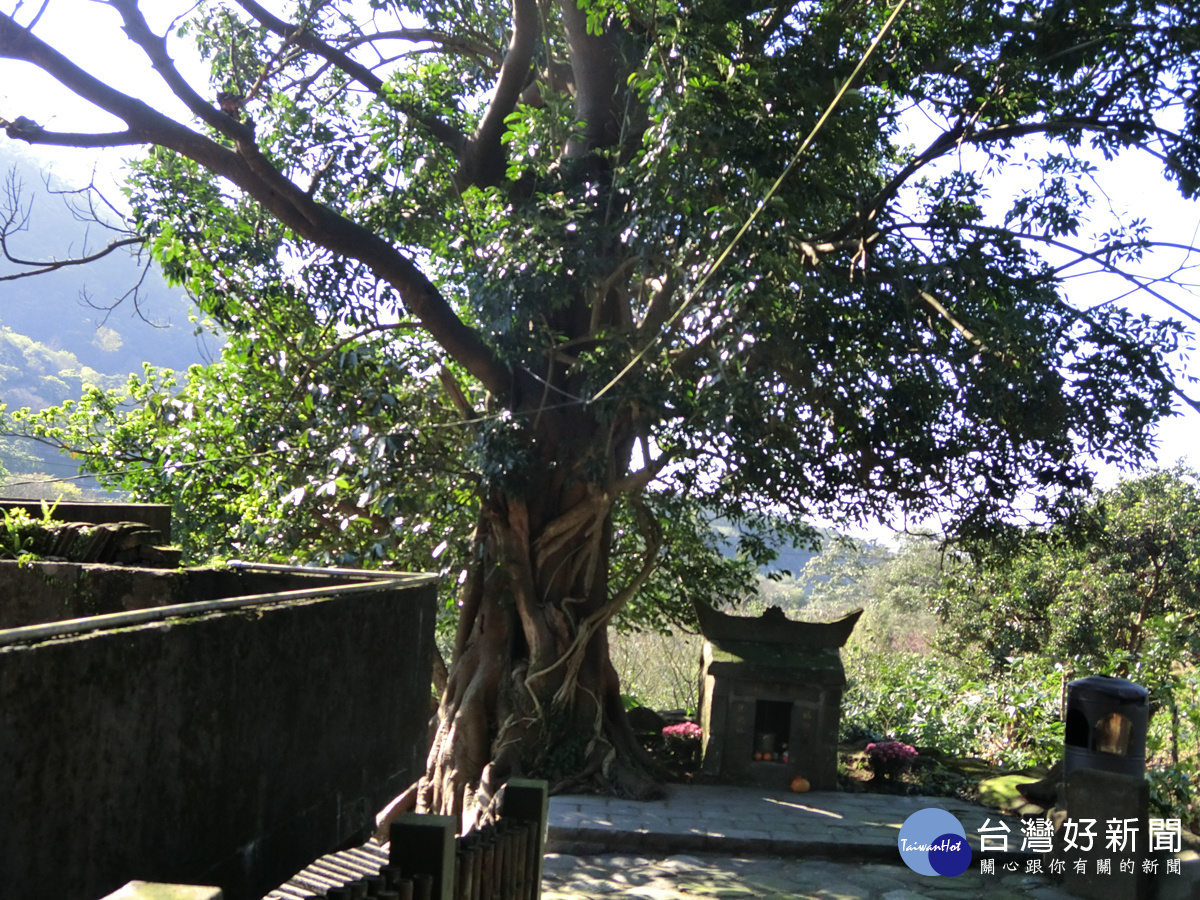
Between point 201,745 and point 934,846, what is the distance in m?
6.34

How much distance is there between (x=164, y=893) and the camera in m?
1.88

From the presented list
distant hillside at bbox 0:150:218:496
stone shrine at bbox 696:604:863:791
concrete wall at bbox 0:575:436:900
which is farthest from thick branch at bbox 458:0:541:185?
distant hillside at bbox 0:150:218:496

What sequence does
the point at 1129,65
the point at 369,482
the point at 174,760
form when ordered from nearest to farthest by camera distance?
the point at 174,760, the point at 1129,65, the point at 369,482

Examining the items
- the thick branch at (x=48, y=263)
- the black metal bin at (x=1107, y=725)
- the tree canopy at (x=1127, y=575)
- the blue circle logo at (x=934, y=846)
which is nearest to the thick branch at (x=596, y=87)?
the thick branch at (x=48, y=263)

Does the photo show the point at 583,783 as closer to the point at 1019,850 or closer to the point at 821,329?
the point at 1019,850

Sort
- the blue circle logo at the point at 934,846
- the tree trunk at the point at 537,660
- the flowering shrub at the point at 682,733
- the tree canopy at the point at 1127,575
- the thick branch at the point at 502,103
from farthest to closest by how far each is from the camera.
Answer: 1. the tree canopy at the point at 1127,575
2. the flowering shrub at the point at 682,733
3. the tree trunk at the point at 537,660
4. the thick branch at the point at 502,103
5. the blue circle logo at the point at 934,846

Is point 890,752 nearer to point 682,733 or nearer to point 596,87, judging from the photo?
point 682,733

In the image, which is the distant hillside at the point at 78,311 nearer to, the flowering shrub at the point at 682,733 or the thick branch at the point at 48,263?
the thick branch at the point at 48,263

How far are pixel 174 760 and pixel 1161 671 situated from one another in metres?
10.4

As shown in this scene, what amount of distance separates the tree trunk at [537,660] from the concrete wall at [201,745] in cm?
481

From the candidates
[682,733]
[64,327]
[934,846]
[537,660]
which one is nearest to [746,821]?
[934,846]

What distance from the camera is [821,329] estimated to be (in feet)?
22.7

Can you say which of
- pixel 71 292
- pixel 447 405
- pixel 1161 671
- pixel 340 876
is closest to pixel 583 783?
pixel 447 405

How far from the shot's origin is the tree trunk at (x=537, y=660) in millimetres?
8758
